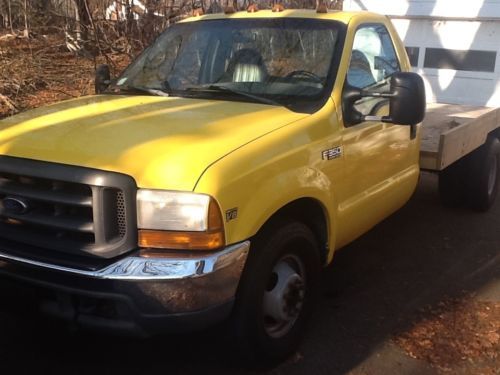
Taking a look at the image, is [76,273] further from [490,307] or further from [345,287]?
[490,307]

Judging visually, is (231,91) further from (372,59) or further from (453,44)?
(453,44)

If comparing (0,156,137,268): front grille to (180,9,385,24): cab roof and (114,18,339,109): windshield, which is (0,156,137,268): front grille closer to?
(114,18,339,109): windshield

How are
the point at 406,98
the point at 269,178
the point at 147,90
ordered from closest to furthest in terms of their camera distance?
the point at 269,178 → the point at 406,98 → the point at 147,90

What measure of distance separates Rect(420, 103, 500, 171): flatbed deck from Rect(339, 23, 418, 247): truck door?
251 mm

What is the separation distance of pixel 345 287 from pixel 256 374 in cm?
137

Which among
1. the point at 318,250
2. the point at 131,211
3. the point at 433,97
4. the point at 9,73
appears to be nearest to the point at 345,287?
the point at 318,250

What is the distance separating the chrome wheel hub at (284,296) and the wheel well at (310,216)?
9.3 inches

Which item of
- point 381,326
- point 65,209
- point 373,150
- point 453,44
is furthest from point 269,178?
point 453,44

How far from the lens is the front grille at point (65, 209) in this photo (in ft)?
8.94

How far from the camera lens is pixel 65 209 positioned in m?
2.92

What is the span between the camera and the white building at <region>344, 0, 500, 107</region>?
849 cm

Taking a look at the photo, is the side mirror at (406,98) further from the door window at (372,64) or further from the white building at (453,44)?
the white building at (453,44)

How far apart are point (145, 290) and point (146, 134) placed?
0.83m

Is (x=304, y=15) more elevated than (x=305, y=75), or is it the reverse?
(x=304, y=15)
